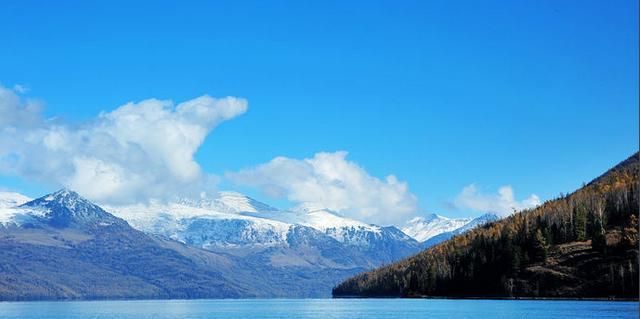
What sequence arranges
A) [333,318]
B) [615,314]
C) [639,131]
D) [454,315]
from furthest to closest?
[333,318], [454,315], [615,314], [639,131]

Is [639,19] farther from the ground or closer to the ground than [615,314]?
farther from the ground

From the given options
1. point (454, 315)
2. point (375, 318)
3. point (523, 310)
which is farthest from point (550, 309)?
point (375, 318)

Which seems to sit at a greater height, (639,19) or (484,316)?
(639,19)

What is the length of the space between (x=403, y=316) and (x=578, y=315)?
129 ft

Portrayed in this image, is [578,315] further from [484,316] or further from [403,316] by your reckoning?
[403,316]

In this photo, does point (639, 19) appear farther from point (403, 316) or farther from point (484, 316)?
point (403, 316)

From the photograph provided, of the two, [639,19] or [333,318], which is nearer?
[639,19]

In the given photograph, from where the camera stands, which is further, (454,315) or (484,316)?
(454,315)

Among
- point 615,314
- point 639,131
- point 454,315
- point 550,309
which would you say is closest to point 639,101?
point 639,131

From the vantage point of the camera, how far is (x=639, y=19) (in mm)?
39094

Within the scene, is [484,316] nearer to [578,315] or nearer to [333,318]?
[578,315]

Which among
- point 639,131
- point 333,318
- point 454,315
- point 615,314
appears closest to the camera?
point 639,131

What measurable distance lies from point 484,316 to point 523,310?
2244cm

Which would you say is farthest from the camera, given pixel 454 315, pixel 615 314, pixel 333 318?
pixel 333 318
